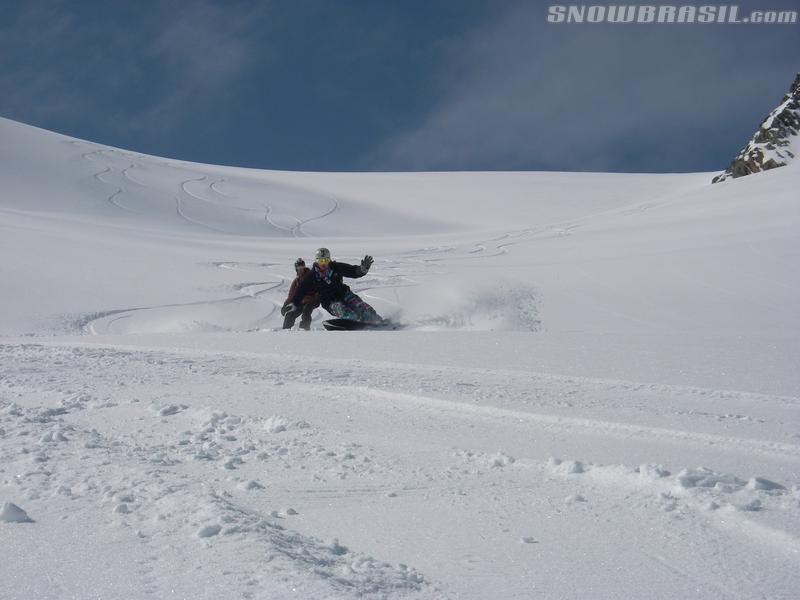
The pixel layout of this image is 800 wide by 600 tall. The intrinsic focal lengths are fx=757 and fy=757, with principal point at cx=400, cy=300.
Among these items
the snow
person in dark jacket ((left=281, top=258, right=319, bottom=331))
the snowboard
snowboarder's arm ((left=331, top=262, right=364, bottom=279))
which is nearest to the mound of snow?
the snow

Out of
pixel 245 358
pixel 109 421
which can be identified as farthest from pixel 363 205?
pixel 109 421

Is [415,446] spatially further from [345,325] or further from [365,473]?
[345,325]

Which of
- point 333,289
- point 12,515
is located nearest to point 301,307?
point 333,289

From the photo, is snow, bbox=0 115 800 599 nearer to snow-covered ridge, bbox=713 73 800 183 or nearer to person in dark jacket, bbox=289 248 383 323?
person in dark jacket, bbox=289 248 383 323

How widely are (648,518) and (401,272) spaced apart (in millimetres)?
16207

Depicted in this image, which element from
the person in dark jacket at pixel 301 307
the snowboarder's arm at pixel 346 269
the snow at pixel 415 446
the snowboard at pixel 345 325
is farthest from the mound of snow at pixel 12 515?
the snowboarder's arm at pixel 346 269

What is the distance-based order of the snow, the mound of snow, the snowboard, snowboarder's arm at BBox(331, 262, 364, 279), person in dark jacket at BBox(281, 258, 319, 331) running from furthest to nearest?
snowboarder's arm at BBox(331, 262, 364, 279), person in dark jacket at BBox(281, 258, 319, 331), the snowboard, the mound of snow, the snow

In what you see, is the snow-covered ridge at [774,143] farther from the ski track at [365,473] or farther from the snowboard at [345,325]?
the ski track at [365,473]

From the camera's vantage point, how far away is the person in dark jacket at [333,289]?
11086mm

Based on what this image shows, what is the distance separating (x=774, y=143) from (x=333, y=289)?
38.1 meters

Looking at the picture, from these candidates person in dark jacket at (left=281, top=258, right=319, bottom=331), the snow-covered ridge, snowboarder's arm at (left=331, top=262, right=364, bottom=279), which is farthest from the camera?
the snow-covered ridge

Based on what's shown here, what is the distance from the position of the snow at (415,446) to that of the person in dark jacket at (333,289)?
1.05 meters

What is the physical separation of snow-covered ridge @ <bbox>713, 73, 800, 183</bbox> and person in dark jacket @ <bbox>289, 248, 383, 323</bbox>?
3575cm

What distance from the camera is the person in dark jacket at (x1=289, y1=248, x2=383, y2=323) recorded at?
11.1 metres
